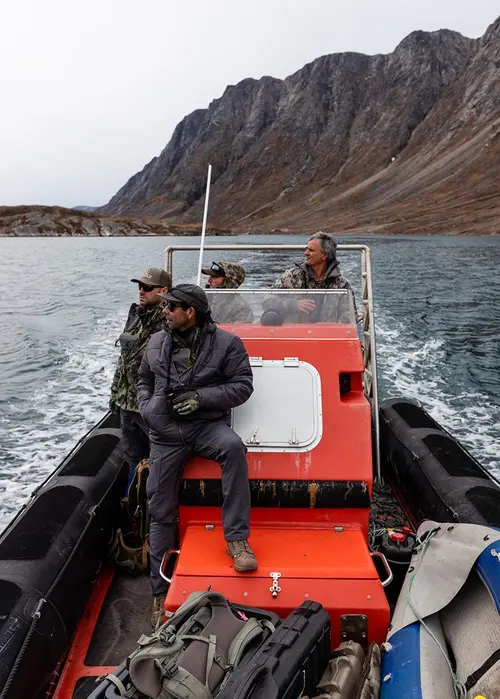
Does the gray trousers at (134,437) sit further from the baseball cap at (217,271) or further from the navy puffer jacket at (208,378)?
the baseball cap at (217,271)

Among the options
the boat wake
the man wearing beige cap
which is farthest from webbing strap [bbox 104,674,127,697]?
the boat wake

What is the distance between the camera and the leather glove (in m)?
3.08

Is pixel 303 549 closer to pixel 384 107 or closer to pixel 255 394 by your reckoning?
pixel 255 394

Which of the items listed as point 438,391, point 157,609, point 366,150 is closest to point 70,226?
point 366,150

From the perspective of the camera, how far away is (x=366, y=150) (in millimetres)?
141000

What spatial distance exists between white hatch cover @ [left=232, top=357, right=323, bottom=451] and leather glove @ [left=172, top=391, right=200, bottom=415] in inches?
23.3

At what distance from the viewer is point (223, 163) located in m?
182

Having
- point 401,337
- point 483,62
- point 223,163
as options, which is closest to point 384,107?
point 483,62

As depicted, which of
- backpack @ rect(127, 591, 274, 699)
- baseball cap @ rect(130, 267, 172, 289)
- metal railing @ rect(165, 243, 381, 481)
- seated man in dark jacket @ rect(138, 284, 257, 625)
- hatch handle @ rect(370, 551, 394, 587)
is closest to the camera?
backpack @ rect(127, 591, 274, 699)

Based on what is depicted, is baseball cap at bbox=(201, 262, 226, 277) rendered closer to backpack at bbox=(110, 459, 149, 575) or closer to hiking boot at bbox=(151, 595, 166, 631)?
backpack at bbox=(110, 459, 149, 575)

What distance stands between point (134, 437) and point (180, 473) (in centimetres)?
101

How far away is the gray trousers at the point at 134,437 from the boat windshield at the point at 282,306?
3.16ft

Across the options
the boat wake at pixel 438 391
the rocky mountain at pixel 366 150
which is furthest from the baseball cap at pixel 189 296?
Answer: the rocky mountain at pixel 366 150

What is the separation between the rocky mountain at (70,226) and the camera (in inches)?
3433
